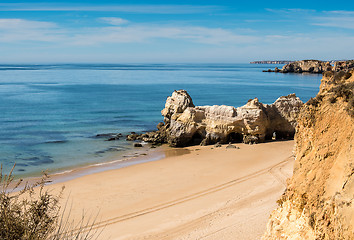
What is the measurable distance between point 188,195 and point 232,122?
33.9 ft

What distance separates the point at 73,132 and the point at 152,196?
63.9 feet

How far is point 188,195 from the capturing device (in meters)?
16.8

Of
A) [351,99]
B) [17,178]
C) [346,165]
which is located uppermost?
[351,99]

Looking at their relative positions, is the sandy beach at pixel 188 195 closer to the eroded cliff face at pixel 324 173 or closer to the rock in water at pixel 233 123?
the rock in water at pixel 233 123

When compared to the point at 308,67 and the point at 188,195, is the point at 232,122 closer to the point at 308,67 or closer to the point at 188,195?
the point at 188,195

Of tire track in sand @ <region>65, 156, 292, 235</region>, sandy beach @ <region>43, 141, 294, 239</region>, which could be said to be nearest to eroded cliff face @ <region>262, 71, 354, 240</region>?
sandy beach @ <region>43, 141, 294, 239</region>

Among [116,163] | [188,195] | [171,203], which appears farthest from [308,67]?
[171,203]

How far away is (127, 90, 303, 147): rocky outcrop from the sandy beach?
2.18 m

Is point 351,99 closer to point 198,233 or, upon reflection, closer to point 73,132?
point 198,233

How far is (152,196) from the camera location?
55.2 ft

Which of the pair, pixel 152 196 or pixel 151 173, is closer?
pixel 152 196

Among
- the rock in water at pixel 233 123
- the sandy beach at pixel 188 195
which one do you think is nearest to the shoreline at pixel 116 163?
the sandy beach at pixel 188 195

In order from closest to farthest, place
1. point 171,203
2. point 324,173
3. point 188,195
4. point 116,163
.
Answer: point 324,173 → point 171,203 → point 188,195 → point 116,163

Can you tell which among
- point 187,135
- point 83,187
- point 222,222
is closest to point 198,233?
point 222,222
